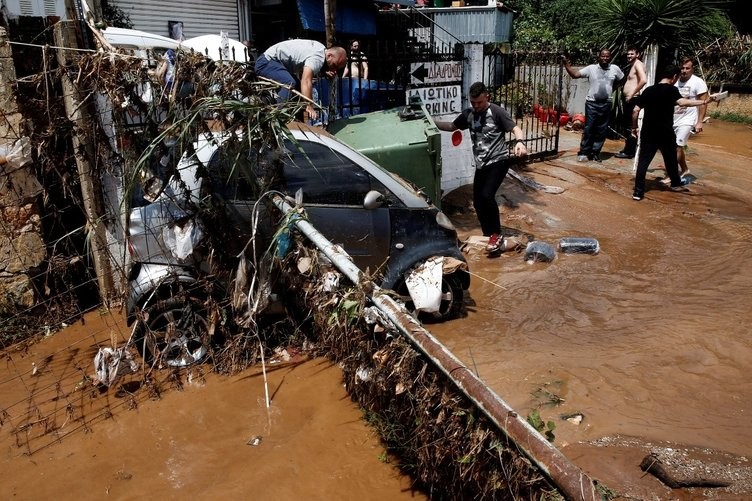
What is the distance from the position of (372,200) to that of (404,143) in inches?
69.8

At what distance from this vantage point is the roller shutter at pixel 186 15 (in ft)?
41.0

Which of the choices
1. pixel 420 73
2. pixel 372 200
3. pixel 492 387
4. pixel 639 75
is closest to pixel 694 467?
pixel 492 387

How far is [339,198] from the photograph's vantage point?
4957mm

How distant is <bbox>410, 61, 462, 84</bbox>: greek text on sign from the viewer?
870 cm

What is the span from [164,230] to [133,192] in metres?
0.35

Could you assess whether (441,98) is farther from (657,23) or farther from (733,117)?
(733,117)

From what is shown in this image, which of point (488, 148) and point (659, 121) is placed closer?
point (488, 148)

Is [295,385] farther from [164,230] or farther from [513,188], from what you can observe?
[513,188]

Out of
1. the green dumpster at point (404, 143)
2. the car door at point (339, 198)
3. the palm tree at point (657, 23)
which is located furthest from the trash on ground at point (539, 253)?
the palm tree at point (657, 23)

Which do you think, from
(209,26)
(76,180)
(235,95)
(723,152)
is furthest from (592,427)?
(209,26)

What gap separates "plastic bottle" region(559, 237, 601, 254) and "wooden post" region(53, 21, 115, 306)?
16.1ft

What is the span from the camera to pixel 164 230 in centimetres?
458

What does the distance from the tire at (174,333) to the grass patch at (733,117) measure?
582 inches

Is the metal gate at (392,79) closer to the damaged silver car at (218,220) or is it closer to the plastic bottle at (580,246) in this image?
the plastic bottle at (580,246)
